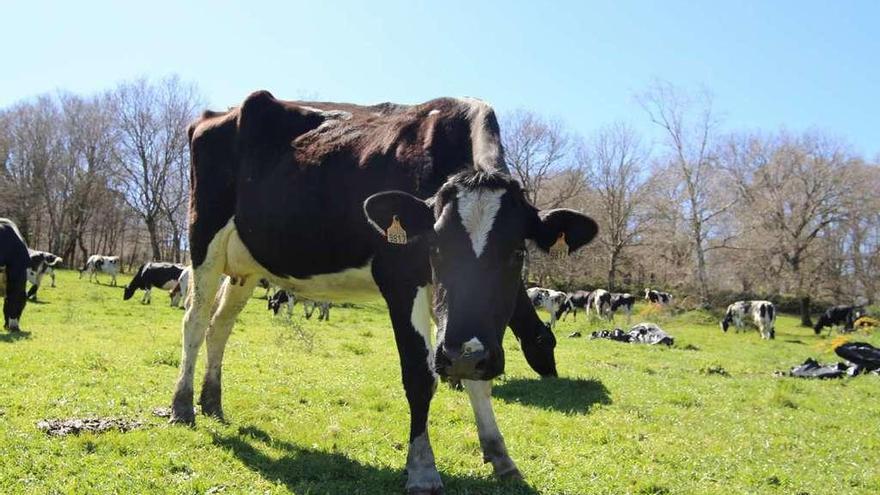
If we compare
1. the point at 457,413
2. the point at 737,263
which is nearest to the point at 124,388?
the point at 457,413

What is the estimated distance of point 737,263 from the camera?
5512cm

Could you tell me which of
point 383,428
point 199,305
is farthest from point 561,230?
point 199,305

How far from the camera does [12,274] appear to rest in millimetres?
15375

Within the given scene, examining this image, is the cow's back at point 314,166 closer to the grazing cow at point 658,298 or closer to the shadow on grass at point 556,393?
the shadow on grass at point 556,393

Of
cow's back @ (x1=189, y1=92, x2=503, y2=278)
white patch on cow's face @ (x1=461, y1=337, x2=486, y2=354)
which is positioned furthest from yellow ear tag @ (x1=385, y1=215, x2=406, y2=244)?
white patch on cow's face @ (x1=461, y1=337, x2=486, y2=354)

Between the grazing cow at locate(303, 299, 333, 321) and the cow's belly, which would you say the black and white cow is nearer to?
the grazing cow at locate(303, 299, 333, 321)

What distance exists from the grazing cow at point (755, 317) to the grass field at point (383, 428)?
826 inches

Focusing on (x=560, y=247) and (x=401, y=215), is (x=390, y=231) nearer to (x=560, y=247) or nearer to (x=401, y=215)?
(x=401, y=215)

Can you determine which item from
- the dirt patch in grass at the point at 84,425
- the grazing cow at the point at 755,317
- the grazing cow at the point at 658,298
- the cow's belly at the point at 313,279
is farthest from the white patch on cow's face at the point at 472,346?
the grazing cow at the point at 658,298

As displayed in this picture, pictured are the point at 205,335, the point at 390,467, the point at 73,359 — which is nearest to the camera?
the point at 390,467

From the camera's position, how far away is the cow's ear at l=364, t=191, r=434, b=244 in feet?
15.3

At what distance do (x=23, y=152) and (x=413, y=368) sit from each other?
222 ft

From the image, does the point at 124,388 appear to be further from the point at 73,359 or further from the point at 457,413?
the point at 457,413

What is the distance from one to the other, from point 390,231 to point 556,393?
6.37m
